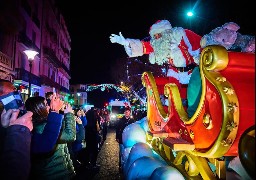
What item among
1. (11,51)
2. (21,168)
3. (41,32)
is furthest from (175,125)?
(41,32)

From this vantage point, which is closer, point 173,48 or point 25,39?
point 173,48

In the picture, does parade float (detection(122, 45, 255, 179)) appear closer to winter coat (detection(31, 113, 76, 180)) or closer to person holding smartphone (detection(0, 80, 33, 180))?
person holding smartphone (detection(0, 80, 33, 180))

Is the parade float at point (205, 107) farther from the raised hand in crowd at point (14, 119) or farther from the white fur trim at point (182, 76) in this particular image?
the raised hand in crowd at point (14, 119)

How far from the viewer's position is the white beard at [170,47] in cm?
276

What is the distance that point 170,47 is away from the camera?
283 cm

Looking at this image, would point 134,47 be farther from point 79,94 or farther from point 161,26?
point 79,94

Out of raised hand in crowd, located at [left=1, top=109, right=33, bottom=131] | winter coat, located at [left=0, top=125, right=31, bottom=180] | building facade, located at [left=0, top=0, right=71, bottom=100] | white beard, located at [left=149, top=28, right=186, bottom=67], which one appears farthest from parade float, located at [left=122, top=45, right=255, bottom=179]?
building facade, located at [left=0, top=0, right=71, bottom=100]

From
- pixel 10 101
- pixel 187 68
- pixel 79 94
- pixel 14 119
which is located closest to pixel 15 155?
pixel 14 119

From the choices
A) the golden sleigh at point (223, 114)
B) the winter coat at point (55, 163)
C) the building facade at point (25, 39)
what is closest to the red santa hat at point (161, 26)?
the golden sleigh at point (223, 114)

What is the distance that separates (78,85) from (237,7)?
67.1m

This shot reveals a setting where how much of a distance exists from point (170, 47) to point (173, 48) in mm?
37

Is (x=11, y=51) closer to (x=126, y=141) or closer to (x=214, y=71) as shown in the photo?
(x=126, y=141)

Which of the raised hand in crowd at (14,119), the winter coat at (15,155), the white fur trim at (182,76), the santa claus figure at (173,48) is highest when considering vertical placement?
the santa claus figure at (173,48)

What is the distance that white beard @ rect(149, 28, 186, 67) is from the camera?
2758 millimetres
